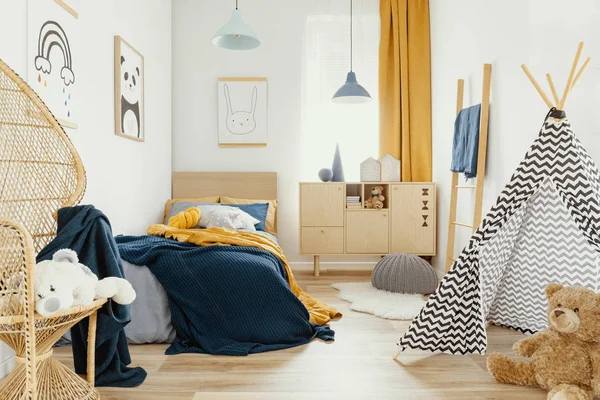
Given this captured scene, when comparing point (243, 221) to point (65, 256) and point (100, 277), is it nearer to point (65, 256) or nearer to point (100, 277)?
point (100, 277)

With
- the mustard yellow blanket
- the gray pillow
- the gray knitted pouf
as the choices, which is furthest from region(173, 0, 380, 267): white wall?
the mustard yellow blanket

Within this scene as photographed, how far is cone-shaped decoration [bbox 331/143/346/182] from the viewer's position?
4465mm

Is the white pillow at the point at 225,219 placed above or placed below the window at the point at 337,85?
below

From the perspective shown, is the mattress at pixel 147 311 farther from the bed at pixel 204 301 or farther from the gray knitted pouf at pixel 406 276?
the gray knitted pouf at pixel 406 276

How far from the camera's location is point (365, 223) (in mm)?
4301

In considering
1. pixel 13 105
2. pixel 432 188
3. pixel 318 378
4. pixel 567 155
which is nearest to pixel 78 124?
pixel 13 105

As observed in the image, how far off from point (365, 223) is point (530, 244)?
1969 mm

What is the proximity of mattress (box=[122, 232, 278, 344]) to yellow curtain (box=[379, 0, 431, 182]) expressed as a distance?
2793 mm

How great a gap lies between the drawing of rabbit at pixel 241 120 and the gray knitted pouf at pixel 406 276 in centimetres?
193

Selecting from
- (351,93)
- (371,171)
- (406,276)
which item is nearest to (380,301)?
(406,276)

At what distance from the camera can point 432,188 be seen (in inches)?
168

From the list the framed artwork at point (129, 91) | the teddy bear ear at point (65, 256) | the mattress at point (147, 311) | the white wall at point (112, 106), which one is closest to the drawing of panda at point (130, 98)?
the framed artwork at point (129, 91)

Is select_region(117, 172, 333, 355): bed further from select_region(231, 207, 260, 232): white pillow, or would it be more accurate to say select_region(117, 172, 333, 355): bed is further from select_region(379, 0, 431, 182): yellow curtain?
select_region(379, 0, 431, 182): yellow curtain

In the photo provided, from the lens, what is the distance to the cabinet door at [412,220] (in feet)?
14.1
